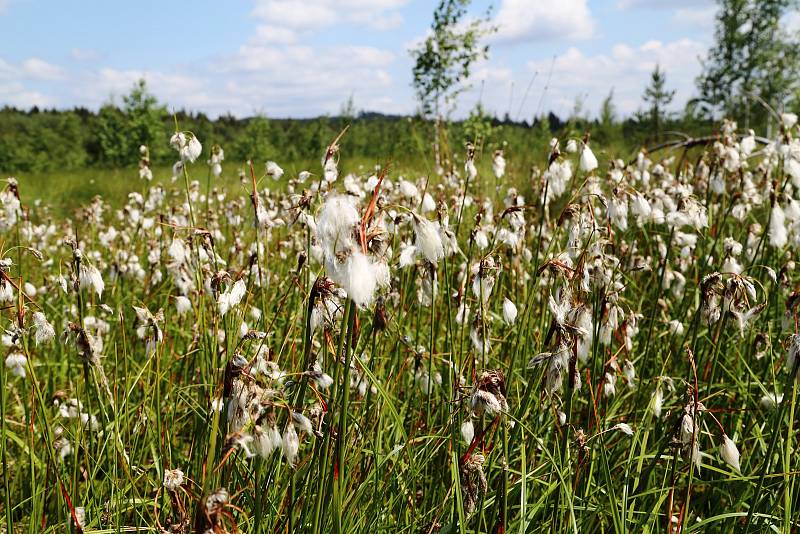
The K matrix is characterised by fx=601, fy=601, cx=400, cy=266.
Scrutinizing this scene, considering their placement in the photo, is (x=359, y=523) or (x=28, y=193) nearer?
(x=359, y=523)

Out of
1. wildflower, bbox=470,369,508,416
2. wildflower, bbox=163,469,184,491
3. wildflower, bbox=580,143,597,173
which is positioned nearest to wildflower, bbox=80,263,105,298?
wildflower, bbox=163,469,184,491

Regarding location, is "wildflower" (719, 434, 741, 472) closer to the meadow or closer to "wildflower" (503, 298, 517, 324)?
the meadow

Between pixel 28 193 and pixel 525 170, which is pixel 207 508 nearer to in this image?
pixel 525 170

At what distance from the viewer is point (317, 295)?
1403mm

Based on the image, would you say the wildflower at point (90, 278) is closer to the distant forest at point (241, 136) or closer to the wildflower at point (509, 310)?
the wildflower at point (509, 310)

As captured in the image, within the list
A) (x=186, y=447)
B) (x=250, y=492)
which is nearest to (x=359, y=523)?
(x=250, y=492)

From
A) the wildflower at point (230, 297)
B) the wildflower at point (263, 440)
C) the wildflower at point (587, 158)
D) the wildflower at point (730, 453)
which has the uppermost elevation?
the wildflower at point (587, 158)

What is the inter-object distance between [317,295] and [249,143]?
115 ft

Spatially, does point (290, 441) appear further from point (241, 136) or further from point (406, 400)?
point (241, 136)

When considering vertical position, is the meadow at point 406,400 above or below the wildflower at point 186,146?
below

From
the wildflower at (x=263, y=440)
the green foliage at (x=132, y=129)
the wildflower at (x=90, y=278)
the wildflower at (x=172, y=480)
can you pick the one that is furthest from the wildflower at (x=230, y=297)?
the green foliage at (x=132, y=129)

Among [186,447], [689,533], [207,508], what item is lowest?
[186,447]

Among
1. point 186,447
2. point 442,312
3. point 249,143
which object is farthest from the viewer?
point 249,143

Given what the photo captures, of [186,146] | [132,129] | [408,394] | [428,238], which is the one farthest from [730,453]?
[132,129]
